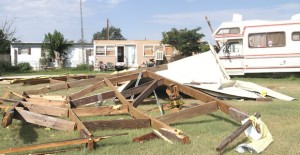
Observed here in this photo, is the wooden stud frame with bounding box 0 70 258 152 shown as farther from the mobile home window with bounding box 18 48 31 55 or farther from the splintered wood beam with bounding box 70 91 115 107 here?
the mobile home window with bounding box 18 48 31 55

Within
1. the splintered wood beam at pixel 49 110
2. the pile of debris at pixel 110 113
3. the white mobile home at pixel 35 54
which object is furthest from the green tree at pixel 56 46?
the splintered wood beam at pixel 49 110

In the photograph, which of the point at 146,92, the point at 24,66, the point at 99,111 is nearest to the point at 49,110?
the point at 99,111

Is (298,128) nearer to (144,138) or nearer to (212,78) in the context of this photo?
(144,138)

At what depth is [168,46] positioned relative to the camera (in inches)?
1550

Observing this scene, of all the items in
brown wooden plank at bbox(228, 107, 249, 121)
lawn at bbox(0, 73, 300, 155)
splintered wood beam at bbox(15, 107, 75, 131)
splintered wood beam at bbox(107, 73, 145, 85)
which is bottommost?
lawn at bbox(0, 73, 300, 155)

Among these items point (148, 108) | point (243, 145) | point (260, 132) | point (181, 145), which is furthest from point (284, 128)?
point (148, 108)

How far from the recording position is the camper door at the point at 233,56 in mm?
19406

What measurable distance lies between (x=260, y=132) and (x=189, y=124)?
156 cm

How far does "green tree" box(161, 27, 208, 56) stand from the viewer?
38.3 metres

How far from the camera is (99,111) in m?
7.53

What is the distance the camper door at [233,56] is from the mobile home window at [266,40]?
0.65 m

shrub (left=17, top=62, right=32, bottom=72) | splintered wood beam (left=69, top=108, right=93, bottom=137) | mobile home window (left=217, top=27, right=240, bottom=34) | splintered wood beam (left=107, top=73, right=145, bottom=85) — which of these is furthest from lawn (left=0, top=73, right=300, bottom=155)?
shrub (left=17, top=62, right=32, bottom=72)

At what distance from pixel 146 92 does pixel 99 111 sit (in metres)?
1.01

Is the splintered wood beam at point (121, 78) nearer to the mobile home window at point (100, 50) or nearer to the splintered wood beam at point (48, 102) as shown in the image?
the splintered wood beam at point (48, 102)
